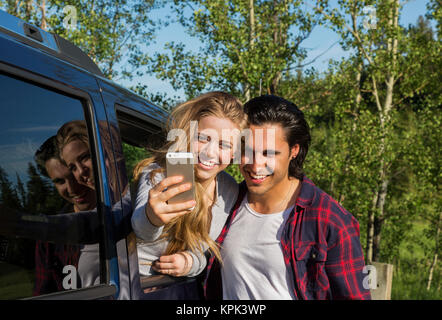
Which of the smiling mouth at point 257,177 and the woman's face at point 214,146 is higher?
the woman's face at point 214,146

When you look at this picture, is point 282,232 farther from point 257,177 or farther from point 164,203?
point 164,203

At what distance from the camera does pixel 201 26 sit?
27.4ft

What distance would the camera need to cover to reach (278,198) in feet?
7.02

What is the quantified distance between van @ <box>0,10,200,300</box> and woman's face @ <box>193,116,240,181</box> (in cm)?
35

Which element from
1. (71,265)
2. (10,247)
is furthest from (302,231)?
(10,247)

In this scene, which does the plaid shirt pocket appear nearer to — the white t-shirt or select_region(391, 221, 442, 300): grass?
the white t-shirt

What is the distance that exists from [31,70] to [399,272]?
1150 cm

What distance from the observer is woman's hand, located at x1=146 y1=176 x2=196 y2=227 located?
1.60 meters

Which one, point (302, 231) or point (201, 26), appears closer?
point (302, 231)

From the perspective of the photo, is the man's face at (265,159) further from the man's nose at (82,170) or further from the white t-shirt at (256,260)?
the man's nose at (82,170)

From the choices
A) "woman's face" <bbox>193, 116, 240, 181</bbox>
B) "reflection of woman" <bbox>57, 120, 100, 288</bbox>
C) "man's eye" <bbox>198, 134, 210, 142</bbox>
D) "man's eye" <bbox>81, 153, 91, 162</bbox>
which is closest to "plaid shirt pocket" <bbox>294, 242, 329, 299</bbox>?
"woman's face" <bbox>193, 116, 240, 181</bbox>

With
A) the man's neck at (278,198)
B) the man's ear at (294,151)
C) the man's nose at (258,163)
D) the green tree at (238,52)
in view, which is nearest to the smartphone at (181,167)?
the man's nose at (258,163)

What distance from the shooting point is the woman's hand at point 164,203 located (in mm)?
1603
